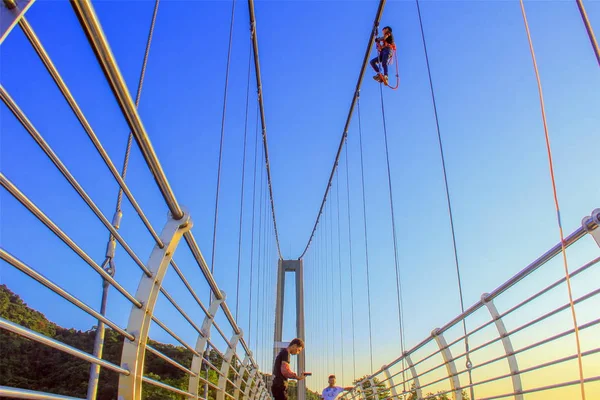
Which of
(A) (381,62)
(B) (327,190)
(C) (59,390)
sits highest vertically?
(B) (327,190)

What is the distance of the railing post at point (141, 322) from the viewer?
1319 mm

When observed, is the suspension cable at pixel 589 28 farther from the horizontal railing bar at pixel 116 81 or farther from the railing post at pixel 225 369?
the railing post at pixel 225 369

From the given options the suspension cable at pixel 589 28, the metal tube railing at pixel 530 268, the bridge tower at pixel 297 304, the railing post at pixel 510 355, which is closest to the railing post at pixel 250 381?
the metal tube railing at pixel 530 268

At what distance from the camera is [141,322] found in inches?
52.3

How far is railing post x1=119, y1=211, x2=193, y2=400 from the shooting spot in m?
1.32

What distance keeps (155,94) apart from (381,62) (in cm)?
285

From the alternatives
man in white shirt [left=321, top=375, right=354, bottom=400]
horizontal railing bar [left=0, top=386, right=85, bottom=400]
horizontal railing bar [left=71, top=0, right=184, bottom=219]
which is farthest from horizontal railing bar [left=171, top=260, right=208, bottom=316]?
man in white shirt [left=321, top=375, right=354, bottom=400]

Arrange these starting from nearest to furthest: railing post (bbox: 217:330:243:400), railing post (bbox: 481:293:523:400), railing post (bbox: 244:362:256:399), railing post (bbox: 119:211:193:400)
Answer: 1. railing post (bbox: 119:211:193:400)
2. railing post (bbox: 481:293:523:400)
3. railing post (bbox: 217:330:243:400)
4. railing post (bbox: 244:362:256:399)

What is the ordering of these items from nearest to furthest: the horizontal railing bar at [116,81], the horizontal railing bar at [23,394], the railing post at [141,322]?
the horizontal railing bar at [23,394] → the horizontal railing bar at [116,81] → the railing post at [141,322]

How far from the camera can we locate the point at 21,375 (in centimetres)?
1139

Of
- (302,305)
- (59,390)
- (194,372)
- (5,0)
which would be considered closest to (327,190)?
(302,305)

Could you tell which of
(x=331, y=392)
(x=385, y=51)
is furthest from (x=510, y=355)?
(x=385, y=51)

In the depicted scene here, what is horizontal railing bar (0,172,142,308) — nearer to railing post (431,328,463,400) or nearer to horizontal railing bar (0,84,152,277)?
horizontal railing bar (0,84,152,277)

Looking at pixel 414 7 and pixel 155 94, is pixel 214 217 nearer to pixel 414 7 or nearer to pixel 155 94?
pixel 155 94
